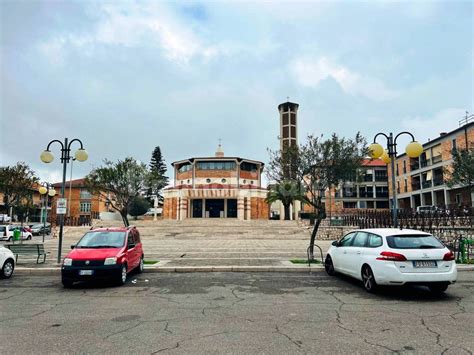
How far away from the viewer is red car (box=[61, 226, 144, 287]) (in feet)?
30.0

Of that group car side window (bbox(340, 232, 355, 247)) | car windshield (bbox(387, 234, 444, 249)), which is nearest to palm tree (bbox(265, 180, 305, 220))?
car side window (bbox(340, 232, 355, 247))

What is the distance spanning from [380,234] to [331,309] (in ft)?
8.58

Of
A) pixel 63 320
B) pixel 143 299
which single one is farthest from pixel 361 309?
pixel 63 320

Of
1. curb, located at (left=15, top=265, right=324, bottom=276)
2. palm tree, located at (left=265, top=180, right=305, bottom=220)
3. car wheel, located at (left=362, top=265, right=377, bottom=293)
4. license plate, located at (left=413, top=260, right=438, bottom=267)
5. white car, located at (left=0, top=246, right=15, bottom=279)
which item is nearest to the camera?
license plate, located at (left=413, top=260, right=438, bottom=267)

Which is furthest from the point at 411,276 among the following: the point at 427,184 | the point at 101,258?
the point at 427,184

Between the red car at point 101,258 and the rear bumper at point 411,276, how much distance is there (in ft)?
21.1

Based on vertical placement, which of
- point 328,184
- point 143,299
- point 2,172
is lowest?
point 143,299

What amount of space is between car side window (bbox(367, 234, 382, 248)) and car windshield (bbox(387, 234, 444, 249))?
0.79ft

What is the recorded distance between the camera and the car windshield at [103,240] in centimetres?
1020

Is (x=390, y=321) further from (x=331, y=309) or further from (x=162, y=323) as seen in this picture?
(x=162, y=323)

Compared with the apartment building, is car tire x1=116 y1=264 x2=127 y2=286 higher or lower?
lower

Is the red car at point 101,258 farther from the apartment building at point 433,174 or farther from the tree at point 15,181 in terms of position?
the apartment building at point 433,174

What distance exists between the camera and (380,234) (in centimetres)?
857

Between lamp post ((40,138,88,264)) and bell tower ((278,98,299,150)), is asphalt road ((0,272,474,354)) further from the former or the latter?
bell tower ((278,98,299,150))
